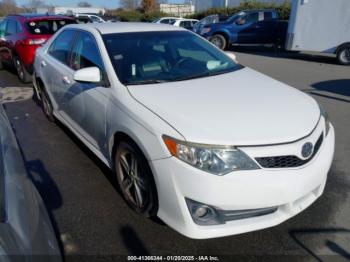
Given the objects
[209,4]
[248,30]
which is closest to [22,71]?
[248,30]

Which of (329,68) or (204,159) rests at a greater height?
(204,159)

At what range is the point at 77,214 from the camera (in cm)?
299

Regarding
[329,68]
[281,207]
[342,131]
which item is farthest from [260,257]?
[329,68]

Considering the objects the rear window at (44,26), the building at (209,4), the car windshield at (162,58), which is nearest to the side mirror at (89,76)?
the car windshield at (162,58)

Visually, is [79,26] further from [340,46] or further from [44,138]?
[340,46]

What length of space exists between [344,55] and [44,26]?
9.08m

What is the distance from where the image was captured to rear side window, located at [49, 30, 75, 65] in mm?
4168

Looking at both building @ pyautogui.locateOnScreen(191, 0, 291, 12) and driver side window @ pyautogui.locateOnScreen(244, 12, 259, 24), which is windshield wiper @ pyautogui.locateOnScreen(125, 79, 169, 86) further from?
building @ pyautogui.locateOnScreen(191, 0, 291, 12)

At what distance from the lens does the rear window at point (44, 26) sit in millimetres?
7617

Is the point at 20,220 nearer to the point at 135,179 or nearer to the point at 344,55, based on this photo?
the point at 135,179

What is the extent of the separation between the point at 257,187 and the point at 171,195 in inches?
23.7

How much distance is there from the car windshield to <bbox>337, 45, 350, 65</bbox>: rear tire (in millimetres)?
8268

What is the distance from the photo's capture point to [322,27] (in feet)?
34.6

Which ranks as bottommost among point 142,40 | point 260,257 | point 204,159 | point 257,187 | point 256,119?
point 260,257
